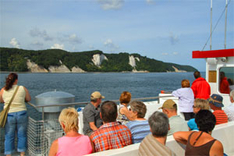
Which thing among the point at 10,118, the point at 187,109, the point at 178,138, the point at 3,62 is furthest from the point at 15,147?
the point at 3,62

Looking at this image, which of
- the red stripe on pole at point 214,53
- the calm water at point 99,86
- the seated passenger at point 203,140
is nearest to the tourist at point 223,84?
the red stripe on pole at point 214,53

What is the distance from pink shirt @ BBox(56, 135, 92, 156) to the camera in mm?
2434

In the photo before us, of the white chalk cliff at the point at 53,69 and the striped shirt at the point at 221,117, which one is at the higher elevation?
the white chalk cliff at the point at 53,69

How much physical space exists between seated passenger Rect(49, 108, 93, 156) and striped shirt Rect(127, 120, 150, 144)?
2.17ft

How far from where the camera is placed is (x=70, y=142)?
247 cm

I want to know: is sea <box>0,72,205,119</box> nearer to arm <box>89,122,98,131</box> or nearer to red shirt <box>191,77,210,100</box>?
red shirt <box>191,77,210,100</box>

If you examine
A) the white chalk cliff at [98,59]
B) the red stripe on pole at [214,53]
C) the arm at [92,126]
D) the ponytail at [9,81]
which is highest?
the white chalk cliff at [98,59]

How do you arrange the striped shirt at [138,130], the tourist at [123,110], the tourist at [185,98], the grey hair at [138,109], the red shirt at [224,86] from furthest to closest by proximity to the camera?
the red shirt at [224,86]
the tourist at [185,98]
the tourist at [123,110]
the grey hair at [138,109]
the striped shirt at [138,130]

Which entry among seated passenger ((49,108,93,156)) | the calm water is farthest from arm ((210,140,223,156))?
the calm water

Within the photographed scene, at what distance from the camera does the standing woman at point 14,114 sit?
4000mm

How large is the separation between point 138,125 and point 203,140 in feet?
2.90

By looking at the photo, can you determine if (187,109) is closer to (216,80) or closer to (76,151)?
(216,80)

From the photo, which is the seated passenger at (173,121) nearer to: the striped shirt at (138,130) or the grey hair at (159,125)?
the striped shirt at (138,130)

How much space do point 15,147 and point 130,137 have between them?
99.5 inches
